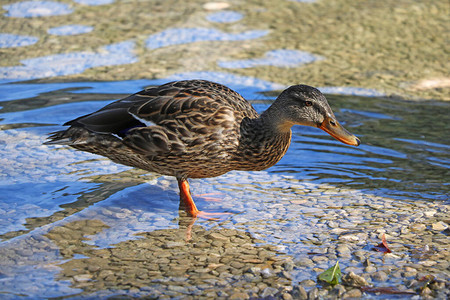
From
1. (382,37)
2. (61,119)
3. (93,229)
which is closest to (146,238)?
(93,229)

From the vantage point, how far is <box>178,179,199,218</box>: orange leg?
18.8ft

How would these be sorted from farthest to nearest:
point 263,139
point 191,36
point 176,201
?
point 191,36 → point 176,201 → point 263,139

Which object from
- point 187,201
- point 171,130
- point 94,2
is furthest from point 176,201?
point 94,2

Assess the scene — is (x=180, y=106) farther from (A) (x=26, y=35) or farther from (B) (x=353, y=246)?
(A) (x=26, y=35)

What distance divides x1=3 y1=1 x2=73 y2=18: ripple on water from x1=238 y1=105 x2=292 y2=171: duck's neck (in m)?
6.03

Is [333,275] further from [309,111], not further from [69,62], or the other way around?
[69,62]

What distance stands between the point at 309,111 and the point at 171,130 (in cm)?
118

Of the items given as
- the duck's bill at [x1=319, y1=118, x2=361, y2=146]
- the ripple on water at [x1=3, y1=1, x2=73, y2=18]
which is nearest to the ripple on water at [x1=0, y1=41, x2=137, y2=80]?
the ripple on water at [x1=3, y1=1, x2=73, y2=18]

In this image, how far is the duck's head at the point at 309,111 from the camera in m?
5.52

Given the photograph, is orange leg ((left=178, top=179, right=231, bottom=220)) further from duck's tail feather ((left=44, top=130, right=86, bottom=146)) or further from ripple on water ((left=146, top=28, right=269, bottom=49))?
ripple on water ((left=146, top=28, right=269, bottom=49))

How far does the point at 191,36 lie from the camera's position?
396 inches

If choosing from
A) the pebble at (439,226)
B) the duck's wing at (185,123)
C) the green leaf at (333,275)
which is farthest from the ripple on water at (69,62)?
the green leaf at (333,275)

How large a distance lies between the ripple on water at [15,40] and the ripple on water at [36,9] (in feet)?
2.50

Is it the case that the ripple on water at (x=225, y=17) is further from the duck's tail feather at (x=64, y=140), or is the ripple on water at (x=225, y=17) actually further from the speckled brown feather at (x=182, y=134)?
the duck's tail feather at (x=64, y=140)
